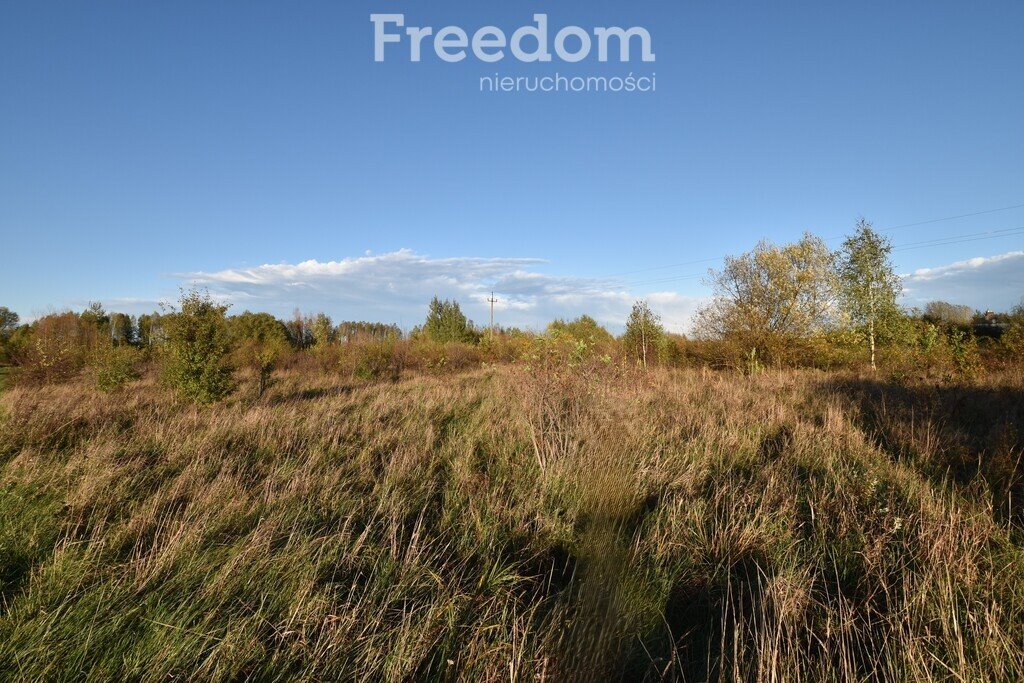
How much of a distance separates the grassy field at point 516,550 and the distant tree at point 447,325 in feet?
73.0

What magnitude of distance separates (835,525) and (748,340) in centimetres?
1651

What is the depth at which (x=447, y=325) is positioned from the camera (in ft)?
98.8

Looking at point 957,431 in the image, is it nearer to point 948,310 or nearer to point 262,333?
point 262,333

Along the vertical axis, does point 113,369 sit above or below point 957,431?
above

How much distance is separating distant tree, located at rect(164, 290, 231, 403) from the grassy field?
123 inches

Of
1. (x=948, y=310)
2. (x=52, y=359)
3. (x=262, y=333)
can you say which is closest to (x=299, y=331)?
(x=262, y=333)

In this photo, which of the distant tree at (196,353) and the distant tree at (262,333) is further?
the distant tree at (262,333)

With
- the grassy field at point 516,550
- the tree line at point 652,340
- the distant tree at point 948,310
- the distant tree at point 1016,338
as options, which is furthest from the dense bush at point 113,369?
the distant tree at point 948,310

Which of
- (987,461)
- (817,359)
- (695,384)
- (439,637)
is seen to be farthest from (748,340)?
(439,637)

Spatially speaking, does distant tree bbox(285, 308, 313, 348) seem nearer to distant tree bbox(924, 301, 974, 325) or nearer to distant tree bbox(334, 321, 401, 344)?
distant tree bbox(334, 321, 401, 344)

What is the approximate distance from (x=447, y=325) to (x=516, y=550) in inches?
1055

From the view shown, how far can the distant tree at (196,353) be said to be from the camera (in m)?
10.4

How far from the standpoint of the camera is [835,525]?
416 centimetres

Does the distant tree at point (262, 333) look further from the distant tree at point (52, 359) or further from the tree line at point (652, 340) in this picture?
the distant tree at point (52, 359)
